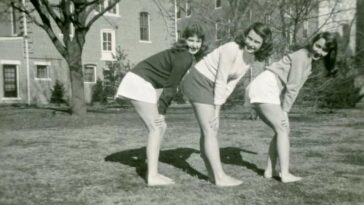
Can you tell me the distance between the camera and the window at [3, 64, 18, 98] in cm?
2819

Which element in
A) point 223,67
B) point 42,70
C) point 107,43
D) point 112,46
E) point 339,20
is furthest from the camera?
point 112,46

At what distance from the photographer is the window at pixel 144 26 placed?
115 feet

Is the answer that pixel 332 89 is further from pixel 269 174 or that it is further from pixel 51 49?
pixel 51 49

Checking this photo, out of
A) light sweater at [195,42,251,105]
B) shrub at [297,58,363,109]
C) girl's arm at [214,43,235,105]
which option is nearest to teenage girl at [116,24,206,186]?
light sweater at [195,42,251,105]

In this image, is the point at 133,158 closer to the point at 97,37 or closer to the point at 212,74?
the point at 212,74

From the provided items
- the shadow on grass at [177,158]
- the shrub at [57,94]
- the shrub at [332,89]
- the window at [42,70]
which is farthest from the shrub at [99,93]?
the shadow on grass at [177,158]

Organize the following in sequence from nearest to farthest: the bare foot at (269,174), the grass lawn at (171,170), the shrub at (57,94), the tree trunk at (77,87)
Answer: the grass lawn at (171,170), the bare foot at (269,174), the tree trunk at (77,87), the shrub at (57,94)

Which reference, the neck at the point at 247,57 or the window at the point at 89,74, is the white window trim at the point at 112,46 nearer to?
the window at the point at 89,74

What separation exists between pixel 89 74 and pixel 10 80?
5.71m

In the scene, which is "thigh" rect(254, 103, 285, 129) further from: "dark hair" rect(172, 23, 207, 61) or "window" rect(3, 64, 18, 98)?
"window" rect(3, 64, 18, 98)

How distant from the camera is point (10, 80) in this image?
28.4m

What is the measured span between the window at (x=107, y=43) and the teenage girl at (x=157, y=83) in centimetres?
2814

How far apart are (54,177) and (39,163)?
1.15m

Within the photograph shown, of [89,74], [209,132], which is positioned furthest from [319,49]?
[89,74]
